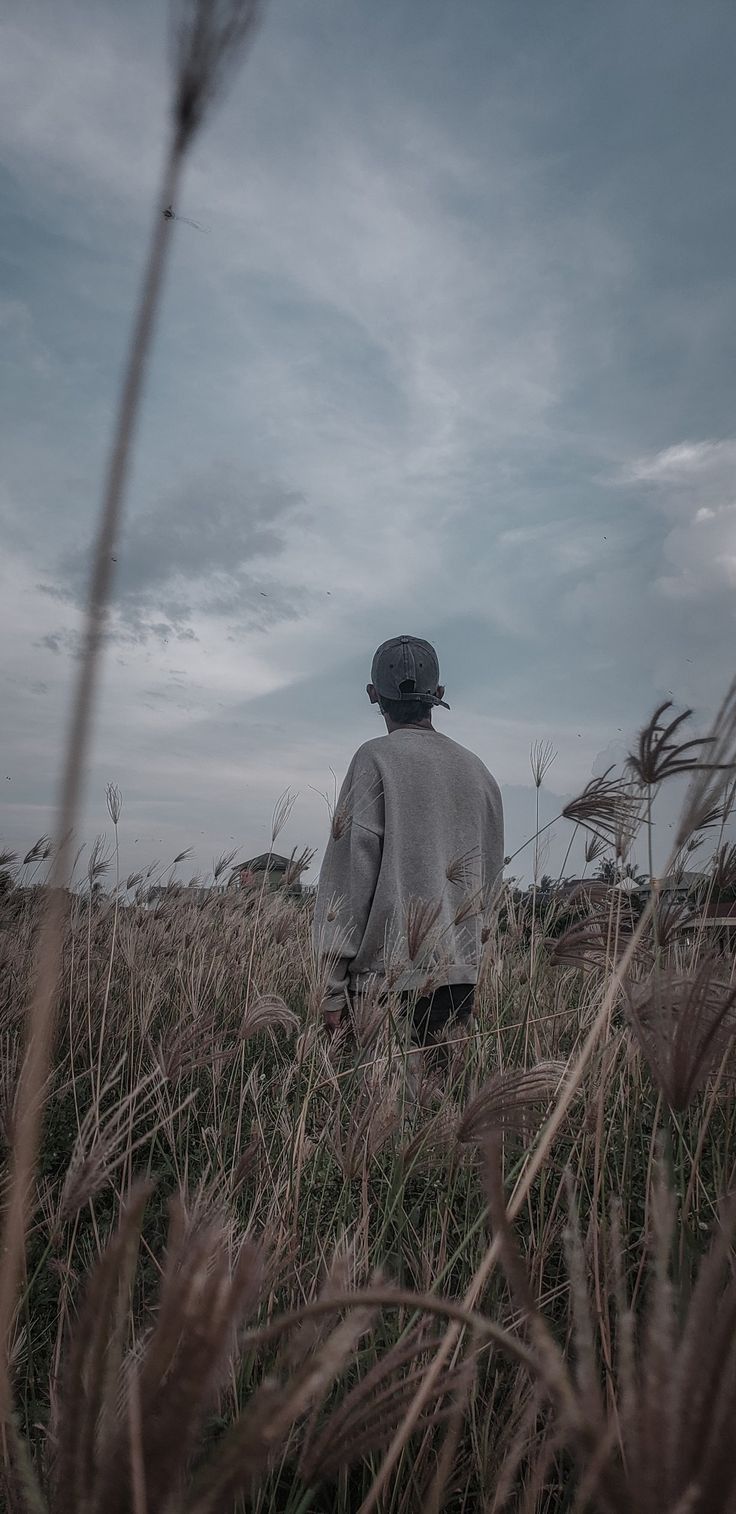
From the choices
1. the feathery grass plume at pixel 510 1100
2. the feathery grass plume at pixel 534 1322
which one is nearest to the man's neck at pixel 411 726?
the feathery grass plume at pixel 510 1100

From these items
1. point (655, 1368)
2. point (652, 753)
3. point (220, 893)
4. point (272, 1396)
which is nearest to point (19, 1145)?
point (272, 1396)

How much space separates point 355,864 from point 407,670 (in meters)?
0.90

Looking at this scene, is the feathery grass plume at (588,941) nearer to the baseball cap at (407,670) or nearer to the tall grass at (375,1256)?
the tall grass at (375,1256)

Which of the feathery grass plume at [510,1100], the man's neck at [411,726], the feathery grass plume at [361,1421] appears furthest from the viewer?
the man's neck at [411,726]

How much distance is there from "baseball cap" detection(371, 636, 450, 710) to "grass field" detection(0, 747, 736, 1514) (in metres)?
1.15

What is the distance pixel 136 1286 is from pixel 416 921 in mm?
1055

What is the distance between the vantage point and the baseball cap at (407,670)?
3.89 metres

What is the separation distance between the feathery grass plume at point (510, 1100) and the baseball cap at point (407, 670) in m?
2.61

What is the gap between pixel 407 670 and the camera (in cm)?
388

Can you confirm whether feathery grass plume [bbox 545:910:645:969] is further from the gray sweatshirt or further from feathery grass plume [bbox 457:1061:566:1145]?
the gray sweatshirt

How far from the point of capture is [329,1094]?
2264mm

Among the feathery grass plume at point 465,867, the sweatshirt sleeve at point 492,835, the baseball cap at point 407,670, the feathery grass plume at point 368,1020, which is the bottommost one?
the feathery grass plume at point 368,1020

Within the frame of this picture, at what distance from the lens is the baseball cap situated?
389 centimetres

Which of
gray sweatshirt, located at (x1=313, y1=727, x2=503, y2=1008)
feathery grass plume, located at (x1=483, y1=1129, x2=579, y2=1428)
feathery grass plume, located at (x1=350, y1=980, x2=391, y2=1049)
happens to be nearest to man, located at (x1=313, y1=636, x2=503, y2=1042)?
gray sweatshirt, located at (x1=313, y1=727, x2=503, y2=1008)
